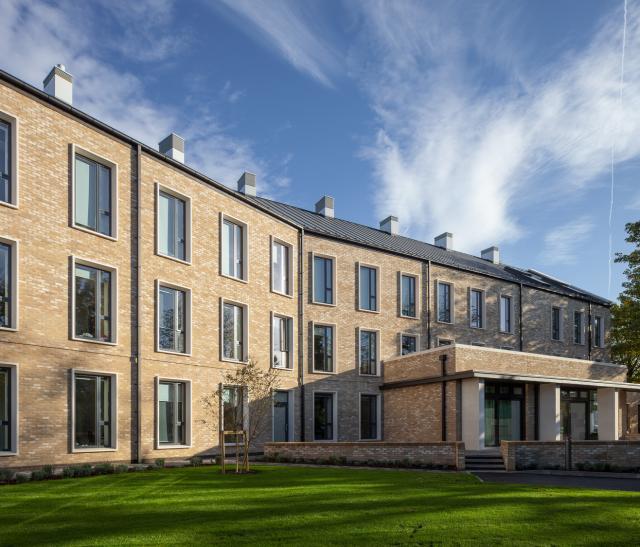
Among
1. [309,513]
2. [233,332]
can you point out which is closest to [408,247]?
[233,332]

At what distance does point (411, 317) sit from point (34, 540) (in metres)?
24.7

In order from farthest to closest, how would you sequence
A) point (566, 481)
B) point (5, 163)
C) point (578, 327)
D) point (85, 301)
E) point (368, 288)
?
point (578, 327) → point (368, 288) → point (85, 301) → point (5, 163) → point (566, 481)

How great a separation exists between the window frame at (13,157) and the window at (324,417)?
49.1 feet

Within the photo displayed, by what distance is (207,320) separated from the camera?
22.8 meters

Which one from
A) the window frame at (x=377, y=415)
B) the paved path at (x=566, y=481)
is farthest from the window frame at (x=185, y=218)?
the paved path at (x=566, y=481)

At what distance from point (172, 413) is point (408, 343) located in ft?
45.2

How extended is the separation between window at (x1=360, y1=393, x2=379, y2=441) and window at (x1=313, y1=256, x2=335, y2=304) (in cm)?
459

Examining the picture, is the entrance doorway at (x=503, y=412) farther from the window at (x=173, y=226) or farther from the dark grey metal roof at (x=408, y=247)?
the window at (x=173, y=226)

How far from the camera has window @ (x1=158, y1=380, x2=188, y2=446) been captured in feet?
67.6

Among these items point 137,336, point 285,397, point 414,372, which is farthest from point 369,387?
point 137,336

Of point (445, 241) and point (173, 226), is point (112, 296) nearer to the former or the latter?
point (173, 226)

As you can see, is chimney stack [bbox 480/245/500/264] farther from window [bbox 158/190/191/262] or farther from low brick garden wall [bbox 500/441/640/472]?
window [bbox 158/190/191/262]

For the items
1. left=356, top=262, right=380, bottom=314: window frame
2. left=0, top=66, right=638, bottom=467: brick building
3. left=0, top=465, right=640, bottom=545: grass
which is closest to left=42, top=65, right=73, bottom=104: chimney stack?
left=0, top=66, right=638, bottom=467: brick building

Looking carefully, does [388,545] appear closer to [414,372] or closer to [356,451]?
[356,451]
